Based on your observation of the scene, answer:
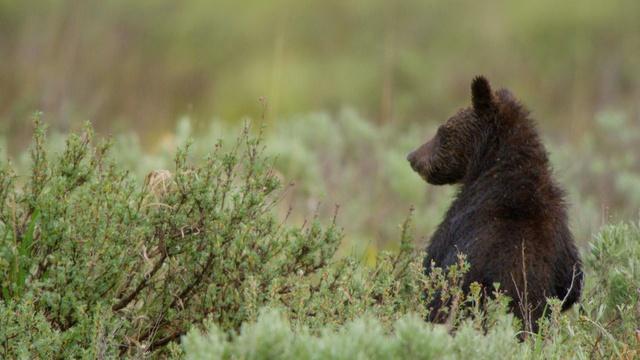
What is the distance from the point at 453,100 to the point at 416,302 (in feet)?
39.2

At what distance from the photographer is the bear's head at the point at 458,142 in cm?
580

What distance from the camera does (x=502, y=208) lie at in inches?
208

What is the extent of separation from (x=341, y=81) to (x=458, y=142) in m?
11.2

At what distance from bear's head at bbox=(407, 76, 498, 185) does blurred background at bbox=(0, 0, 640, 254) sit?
1466 mm

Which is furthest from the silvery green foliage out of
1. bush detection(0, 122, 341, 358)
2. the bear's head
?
the bear's head

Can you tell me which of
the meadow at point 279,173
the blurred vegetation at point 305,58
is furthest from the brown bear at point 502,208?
the blurred vegetation at point 305,58

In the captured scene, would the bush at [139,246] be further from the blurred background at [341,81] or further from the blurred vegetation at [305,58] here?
the blurred vegetation at [305,58]

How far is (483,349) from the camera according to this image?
358 cm

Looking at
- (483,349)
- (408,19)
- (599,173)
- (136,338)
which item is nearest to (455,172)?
(136,338)

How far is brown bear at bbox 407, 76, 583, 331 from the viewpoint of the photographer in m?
5.00

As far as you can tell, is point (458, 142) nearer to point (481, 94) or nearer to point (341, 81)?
point (481, 94)

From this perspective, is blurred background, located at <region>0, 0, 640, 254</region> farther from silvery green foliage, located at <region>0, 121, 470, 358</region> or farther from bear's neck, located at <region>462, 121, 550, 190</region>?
silvery green foliage, located at <region>0, 121, 470, 358</region>

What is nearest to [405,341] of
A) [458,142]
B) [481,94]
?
[481,94]

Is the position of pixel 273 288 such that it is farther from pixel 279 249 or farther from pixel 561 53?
pixel 561 53
